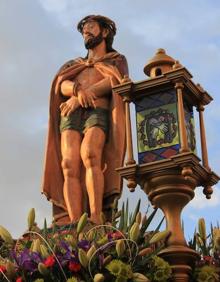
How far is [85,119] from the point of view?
7.43 m

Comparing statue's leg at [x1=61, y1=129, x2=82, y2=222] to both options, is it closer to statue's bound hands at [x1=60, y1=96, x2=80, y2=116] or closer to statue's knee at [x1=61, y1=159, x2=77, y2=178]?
statue's knee at [x1=61, y1=159, x2=77, y2=178]

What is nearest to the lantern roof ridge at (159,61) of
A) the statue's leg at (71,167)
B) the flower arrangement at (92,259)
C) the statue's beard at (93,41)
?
the flower arrangement at (92,259)

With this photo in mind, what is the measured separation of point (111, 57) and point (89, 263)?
3915 mm

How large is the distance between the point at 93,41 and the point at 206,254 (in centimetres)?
362

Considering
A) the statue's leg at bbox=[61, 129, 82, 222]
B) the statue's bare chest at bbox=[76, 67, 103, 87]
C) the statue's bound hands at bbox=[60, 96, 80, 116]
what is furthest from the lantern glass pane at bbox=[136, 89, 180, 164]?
the statue's bare chest at bbox=[76, 67, 103, 87]

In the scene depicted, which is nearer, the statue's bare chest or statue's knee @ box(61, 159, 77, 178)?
statue's knee @ box(61, 159, 77, 178)

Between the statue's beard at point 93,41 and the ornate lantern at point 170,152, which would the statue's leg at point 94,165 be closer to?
the statue's beard at point 93,41

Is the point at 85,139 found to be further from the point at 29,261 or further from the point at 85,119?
the point at 29,261

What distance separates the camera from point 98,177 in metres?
7.09

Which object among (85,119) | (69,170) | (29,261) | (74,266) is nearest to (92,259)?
(74,266)

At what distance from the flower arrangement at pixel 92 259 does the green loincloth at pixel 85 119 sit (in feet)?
8.85

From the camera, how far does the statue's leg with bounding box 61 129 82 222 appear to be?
23.4 feet

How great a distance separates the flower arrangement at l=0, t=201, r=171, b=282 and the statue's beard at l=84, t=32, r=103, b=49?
362 centimetres

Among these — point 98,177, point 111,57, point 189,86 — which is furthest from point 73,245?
point 111,57
